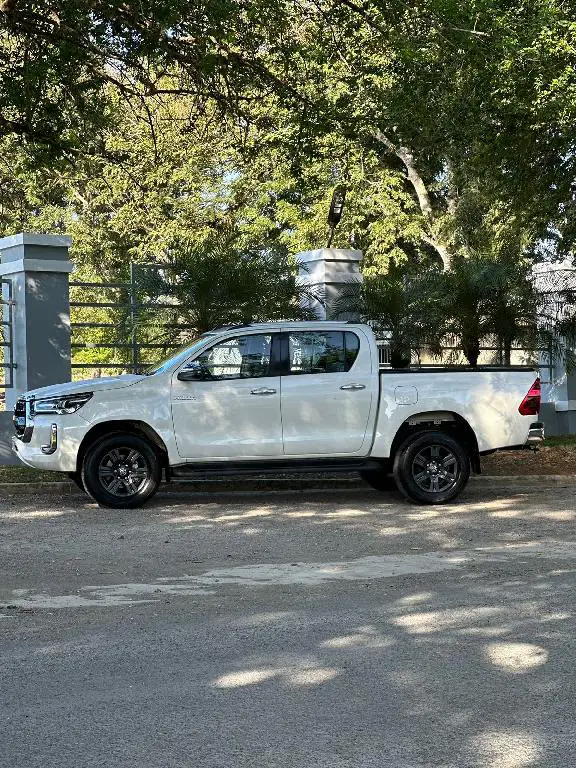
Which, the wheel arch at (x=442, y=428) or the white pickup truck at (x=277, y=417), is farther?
the wheel arch at (x=442, y=428)

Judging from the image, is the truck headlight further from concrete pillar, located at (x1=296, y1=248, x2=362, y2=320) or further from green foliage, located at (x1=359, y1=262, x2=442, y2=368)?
green foliage, located at (x1=359, y1=262, x2=442, y2=368)

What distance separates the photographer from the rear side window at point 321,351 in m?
13.1

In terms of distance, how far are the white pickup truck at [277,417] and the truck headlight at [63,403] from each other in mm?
15

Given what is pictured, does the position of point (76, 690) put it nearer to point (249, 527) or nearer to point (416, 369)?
point (249, 527)

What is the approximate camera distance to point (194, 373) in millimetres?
12898

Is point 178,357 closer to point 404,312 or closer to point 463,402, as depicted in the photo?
point 463,402

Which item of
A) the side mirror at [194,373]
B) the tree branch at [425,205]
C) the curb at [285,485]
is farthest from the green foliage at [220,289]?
the tree branch at [425,205]

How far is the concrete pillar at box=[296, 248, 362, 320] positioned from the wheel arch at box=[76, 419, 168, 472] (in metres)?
6.58

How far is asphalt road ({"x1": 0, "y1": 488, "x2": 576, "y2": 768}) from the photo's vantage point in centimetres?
479

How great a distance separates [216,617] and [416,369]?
6403 mm

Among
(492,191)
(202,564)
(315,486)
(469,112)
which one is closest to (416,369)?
(315,486)

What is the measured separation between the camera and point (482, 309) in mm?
18781

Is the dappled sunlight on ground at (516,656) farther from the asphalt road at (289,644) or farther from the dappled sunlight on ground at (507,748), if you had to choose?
the dappled sunlight on ground at (507,748)

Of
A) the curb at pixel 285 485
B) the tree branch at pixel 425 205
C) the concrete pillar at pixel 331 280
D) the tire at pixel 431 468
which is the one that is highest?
the tree branch at pixel 425 205
